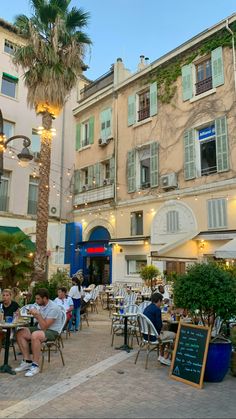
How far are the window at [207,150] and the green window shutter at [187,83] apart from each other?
1920mm

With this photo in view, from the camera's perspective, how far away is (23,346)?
595 centimetres

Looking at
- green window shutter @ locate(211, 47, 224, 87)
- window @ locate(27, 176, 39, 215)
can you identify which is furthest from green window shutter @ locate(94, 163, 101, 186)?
green window shutter @ locate(211, 47, 224, 87)

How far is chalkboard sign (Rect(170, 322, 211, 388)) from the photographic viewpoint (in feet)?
17.1

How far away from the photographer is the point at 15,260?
11.7m

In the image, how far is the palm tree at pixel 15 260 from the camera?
1164 centimetres

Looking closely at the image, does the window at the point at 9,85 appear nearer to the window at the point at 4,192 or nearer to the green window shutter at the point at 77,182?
the window at the point at 4,192

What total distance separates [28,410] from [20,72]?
829 inches

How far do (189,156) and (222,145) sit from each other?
5.77 feet

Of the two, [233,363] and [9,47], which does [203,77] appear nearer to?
[9,47]

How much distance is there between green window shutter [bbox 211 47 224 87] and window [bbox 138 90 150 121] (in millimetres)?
4316

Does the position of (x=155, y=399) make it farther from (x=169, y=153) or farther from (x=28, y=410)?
(x=169, y=153)

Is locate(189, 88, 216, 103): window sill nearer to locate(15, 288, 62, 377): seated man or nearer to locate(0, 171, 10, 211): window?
locate(0, 171, 10, 211): window

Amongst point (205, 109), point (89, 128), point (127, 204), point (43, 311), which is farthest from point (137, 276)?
point (43, 311)

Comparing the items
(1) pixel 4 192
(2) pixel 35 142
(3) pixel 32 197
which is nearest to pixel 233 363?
(1) pixel 4 192
